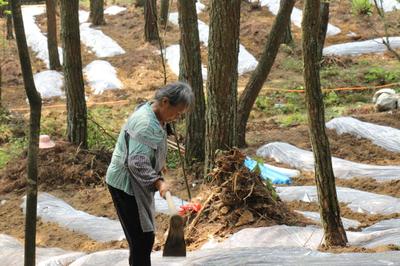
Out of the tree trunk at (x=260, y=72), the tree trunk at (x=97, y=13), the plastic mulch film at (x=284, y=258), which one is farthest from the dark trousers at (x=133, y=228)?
the tree trunk at (x=97, y=13)

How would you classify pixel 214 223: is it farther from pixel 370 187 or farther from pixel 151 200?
pixel 370 187

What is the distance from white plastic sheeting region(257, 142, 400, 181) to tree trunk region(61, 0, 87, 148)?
2.65m

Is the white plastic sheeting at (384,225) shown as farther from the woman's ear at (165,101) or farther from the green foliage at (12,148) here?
the green foliage at (12,148)

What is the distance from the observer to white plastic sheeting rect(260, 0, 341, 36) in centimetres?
1716

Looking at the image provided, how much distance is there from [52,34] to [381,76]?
8222 millimetres

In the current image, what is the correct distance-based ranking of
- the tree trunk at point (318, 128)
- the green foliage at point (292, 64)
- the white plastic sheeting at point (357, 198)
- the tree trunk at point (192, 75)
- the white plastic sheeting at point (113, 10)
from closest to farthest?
the tree trunk at point (318, 128)
the white plastic sheeting at point (357, 198)
the tree trunk at point (192, 75)
the green foliage at point (292, 64)
the white plastic sheeting at point (113, 10)

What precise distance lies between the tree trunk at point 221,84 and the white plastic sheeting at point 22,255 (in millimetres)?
1587

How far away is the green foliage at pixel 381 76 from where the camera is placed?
1265cm

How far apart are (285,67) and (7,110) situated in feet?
23.9

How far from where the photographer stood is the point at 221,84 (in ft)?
17.4

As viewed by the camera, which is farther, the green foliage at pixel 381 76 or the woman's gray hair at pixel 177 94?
the green foliage at pixel 381 76

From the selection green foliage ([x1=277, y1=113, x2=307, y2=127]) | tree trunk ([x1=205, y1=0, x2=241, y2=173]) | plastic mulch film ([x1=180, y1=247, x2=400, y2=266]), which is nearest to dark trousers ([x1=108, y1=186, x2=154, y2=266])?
plastic mulch film ([x1=180, y1=247, x2=400, y2=266])

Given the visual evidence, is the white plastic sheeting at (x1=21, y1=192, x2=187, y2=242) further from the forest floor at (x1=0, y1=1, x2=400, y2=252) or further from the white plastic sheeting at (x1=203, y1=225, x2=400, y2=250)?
the white plastic sheeting at (x1=203, y1=225, x2=400, y2=250)

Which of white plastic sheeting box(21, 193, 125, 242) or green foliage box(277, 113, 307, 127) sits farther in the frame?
green foliage box(277, 113, 307, 127)
